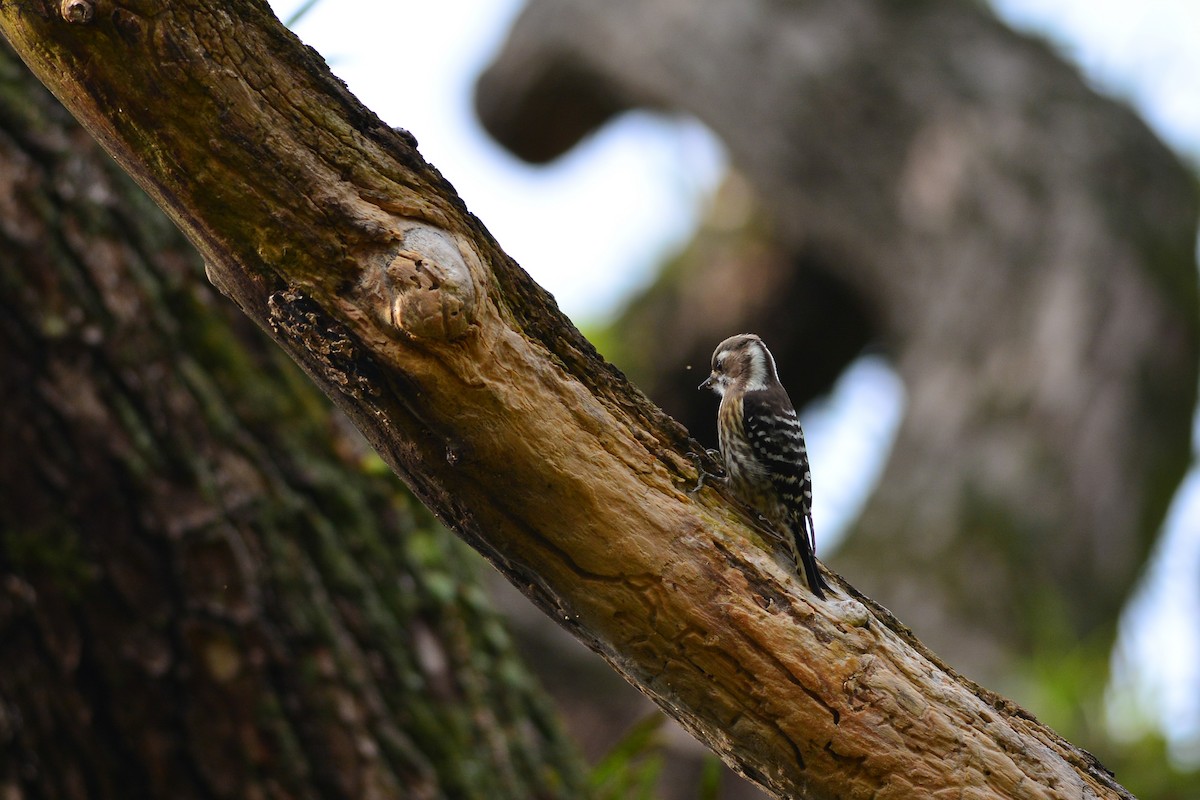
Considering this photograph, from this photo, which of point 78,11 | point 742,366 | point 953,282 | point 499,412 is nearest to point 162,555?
point 499,412

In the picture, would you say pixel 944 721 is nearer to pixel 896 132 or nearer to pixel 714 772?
pixel 714 772

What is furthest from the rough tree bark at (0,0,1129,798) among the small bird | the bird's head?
the bird's head

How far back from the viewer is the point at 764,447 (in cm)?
328

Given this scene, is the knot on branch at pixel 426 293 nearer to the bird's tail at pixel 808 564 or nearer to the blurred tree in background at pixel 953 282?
the bird's tail at pixel 808 564

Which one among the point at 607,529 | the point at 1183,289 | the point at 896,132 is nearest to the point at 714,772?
the point at 607,529

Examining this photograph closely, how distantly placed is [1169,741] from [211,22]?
5208mm

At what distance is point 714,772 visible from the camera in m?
3.84

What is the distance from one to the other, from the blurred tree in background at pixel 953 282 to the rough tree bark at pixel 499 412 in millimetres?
3270

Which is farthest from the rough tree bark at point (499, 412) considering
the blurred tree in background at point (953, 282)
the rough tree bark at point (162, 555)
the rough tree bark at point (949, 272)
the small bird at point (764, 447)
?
the rough tree bark at point (949, 272)

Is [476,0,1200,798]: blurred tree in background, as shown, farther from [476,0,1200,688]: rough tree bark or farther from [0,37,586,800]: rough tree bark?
[0,37,586,800]: rough tree bark

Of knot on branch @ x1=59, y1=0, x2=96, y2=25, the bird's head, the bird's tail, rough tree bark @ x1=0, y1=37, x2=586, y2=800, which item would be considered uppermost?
the bird's head

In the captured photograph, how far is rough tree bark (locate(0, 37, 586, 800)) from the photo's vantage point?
2943 millimetres

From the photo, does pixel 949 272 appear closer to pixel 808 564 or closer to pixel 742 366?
pixel 742 366

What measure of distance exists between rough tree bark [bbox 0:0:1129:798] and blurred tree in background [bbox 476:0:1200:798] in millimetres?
3270
